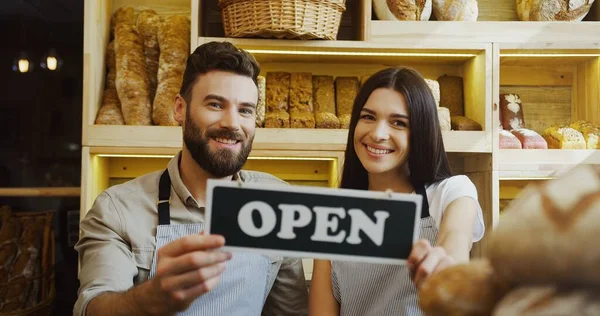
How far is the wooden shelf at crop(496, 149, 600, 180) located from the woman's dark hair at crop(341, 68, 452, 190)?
95 centimetres

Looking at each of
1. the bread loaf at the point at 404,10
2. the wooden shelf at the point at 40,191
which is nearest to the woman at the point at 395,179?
the bread loaf at the point at 404,10

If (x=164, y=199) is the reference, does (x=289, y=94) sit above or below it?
above

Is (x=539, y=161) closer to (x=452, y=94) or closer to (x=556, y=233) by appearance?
(x=452, y=94)

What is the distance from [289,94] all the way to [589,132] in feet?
4.11

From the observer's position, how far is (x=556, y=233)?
1.00ft

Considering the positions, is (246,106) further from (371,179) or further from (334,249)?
(334,249)

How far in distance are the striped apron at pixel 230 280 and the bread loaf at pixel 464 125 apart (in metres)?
1.14

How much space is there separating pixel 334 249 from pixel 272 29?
1.50 metres

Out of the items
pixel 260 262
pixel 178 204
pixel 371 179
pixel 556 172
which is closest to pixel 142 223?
pixel 178 204

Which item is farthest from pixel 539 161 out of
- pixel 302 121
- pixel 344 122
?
pixel 302 121

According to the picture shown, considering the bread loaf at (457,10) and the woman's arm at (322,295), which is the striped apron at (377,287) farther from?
the bread loaf at (457,10)

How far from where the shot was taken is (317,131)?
2.23 meters

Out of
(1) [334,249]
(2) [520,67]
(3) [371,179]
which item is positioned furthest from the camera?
(2) [520,67]

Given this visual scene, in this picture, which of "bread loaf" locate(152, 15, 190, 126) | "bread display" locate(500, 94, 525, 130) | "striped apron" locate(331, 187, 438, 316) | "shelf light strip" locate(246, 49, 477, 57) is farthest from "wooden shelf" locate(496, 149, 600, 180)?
"bread loaf" locate(152, 15, 190, 126)
